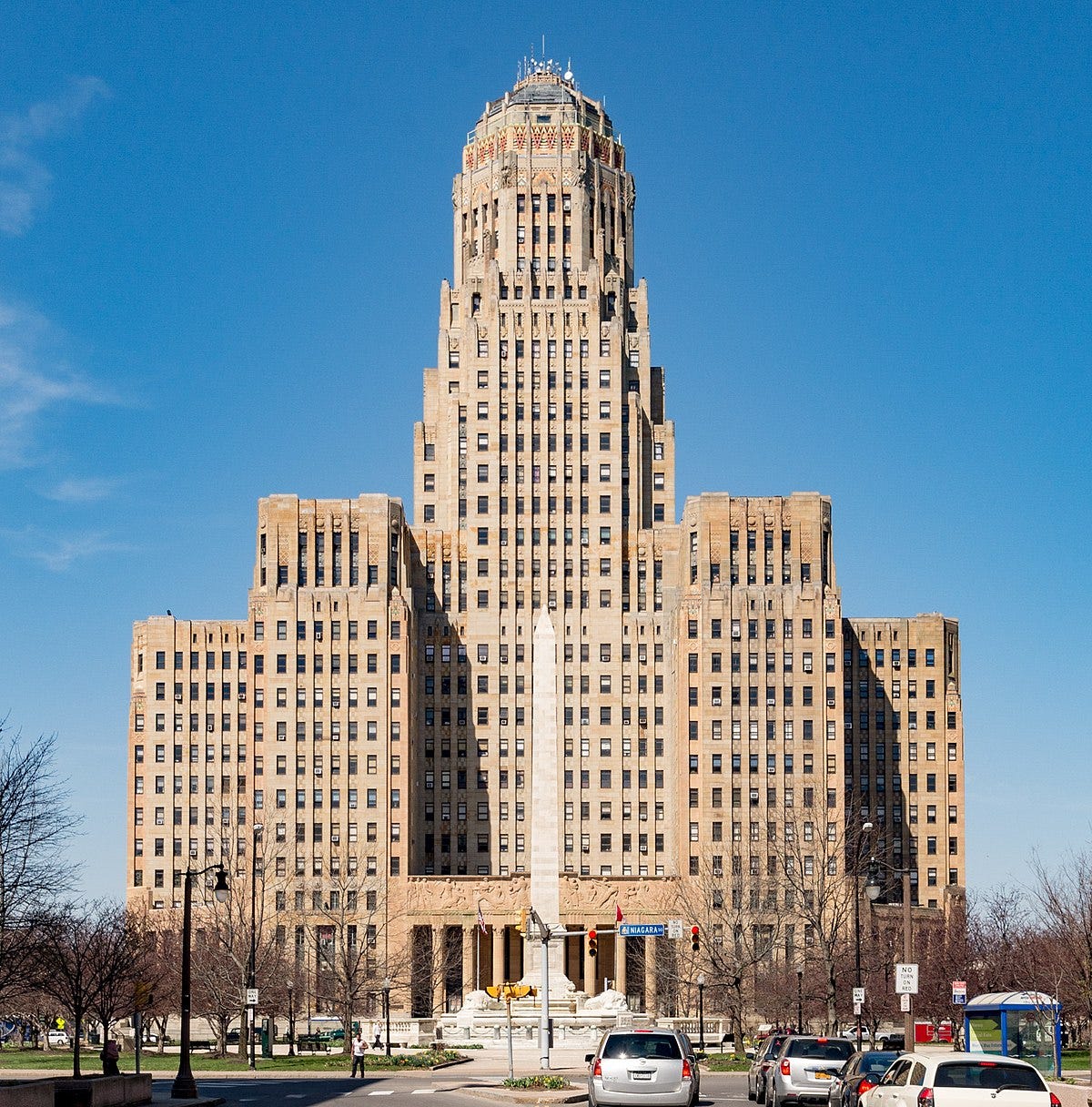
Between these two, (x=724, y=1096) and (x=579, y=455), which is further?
(x=579, y=455)

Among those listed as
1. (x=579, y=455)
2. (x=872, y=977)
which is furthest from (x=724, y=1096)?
(x=579, y=455)

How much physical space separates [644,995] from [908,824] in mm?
32743

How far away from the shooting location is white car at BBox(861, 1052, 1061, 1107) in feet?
94.6

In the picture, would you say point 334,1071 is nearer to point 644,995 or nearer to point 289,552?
point 644,995

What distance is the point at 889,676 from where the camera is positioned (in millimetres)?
161750

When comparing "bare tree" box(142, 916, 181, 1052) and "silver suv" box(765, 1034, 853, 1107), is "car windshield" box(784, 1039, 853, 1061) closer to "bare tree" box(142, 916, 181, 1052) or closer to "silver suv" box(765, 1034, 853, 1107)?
"silver suv" box(765, 1034, 853, 1107)

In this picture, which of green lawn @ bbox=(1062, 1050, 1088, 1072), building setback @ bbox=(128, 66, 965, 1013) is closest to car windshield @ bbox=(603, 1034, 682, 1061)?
green lawn @ bbox=(1062, 1050, 1088, 1072)

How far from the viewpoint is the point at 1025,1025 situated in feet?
202

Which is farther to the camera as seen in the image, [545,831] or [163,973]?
[163,973]

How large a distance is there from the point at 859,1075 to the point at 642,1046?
4.87 m

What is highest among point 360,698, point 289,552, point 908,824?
point 289,552

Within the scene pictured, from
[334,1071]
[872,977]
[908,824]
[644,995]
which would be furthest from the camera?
[908,824]

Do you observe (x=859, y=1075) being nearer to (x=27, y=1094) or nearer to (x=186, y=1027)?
(x=27, y=1094)

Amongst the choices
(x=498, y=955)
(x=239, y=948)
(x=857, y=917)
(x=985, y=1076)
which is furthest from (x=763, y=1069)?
(x=498, y=955)
